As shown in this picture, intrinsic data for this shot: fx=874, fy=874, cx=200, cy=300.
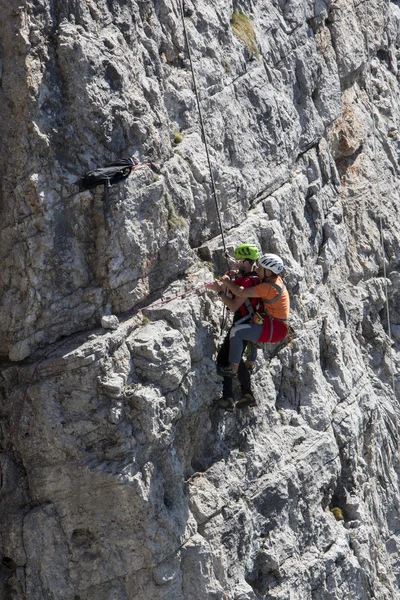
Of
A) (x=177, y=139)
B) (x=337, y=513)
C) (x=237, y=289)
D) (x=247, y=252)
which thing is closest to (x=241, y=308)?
(x=237, y=289)

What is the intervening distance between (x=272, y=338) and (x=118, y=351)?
2546 mm

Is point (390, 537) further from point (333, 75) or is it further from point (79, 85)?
point (79, 85)

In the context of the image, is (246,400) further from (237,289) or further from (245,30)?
(245,30)

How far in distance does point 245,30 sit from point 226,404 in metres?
7.06

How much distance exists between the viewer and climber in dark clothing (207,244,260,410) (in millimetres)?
13102

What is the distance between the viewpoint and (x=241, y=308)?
1322 cm

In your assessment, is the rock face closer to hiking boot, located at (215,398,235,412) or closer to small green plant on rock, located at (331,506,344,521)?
small green plant on rock, located at (331,506,344,521)

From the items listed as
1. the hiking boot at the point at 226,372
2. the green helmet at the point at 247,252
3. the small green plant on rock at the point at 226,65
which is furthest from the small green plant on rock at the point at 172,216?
the small green plant on rock at the point at 226,65

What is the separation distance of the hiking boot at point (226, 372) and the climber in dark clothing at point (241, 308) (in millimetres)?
15

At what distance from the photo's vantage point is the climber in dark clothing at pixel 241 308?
13102 mm

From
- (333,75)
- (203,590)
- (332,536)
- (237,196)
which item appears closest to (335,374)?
(332,536)

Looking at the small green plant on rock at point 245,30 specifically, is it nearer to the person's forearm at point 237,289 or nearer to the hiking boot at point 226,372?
the person's forearm at point 237,289

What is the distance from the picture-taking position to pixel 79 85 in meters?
11.8

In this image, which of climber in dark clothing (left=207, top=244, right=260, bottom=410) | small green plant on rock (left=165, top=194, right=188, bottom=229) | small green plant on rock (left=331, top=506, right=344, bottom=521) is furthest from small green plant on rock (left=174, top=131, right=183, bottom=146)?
small green plant on rock (left=331, top=506, right=344, bottom=521)
